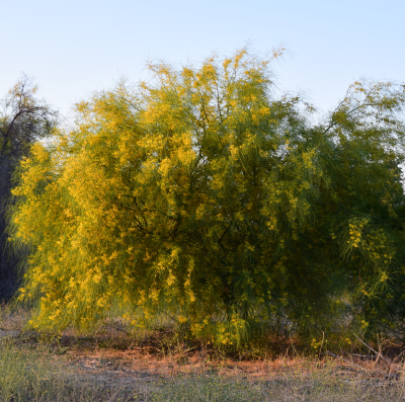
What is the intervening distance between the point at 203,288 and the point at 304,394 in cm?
296

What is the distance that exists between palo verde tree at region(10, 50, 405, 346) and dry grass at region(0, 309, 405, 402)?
0.63 metres

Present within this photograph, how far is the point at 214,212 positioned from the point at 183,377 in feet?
9.02

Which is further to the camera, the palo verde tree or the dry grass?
the palo verde tree

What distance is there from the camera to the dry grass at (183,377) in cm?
532

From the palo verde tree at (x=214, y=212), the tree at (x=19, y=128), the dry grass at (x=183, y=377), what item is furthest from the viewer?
the tree at (x=19, y=128)

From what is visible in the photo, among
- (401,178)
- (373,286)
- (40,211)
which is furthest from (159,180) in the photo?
(401,178)

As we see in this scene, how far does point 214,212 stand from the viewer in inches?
304

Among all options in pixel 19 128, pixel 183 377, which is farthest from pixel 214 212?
pixel 19 128

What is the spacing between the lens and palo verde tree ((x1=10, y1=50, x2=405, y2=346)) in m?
7.34

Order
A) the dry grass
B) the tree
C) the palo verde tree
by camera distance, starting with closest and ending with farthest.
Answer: the dry grass, the palo verde tree, the tree

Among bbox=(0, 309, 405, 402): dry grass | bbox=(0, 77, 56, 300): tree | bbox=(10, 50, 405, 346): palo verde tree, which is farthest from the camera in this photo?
bbox=(0, 77, 56, 300): tree

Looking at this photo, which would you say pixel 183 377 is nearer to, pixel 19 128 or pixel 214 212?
pixel 214 212

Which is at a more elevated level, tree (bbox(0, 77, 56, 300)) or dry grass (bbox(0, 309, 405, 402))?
tree (bbox(0, 77, 56, 300))

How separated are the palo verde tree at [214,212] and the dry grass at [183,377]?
633 mm
